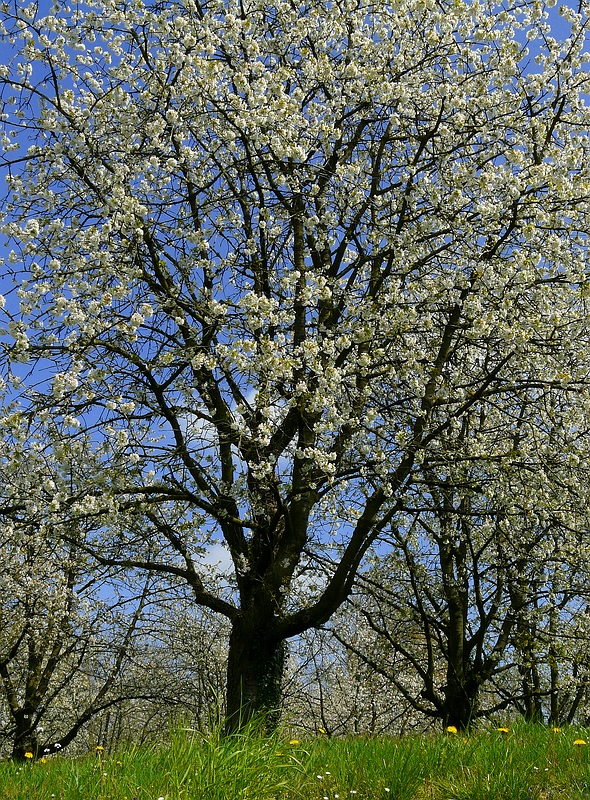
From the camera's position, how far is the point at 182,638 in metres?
15.7

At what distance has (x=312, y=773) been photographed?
452cm

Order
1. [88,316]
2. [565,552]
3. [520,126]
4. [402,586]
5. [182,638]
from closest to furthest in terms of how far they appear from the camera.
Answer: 1. [88,316]
2. [520,126]
3. [565,552]
4. [402,586]
5. [182,638]

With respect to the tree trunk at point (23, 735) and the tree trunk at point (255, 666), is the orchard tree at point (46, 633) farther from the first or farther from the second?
the tree trunk at point (255, 666)

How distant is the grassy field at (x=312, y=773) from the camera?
153 inches

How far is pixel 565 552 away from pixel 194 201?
7.57 metres

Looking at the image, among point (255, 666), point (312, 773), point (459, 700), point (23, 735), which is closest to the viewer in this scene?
point (312, 773)

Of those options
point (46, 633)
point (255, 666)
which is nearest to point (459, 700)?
point (255, 666)

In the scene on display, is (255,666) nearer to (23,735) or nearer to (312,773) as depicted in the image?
(312,773)

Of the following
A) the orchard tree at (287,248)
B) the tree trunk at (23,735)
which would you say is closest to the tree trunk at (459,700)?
the orchard tree at (287,248)

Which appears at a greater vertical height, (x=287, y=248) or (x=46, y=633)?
(x=287, y=248)

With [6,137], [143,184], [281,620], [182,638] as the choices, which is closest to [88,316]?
[143,184]

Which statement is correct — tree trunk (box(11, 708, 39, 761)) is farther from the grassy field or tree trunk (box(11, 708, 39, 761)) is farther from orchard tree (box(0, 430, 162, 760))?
the grassy field

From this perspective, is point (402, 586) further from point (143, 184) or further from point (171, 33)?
point (171, 33)

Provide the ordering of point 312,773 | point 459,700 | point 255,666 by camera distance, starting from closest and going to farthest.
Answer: point 312,773, point 255,666, point 459,700
